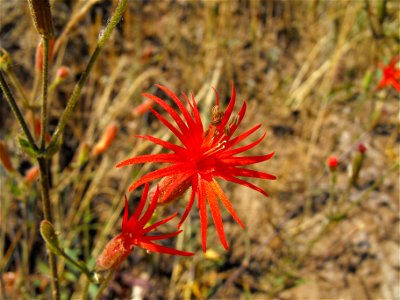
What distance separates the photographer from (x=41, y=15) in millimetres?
1254

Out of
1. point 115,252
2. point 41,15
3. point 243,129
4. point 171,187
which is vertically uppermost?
point 243,129

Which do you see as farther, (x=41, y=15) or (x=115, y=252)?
(x=115, y=252)

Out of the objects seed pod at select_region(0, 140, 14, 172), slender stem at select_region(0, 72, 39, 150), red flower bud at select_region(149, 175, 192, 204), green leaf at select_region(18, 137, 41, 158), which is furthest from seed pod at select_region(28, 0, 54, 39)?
seed pod at select_region(0, 140, 14, 172)

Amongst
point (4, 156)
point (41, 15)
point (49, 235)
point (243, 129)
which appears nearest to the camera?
point (41, 15)

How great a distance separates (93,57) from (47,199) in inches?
19.6

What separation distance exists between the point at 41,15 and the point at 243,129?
2.41 m

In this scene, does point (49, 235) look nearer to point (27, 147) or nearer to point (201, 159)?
point (27, 147)

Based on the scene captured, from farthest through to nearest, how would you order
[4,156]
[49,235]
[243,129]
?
[243,129] < [4,156] < [49,235]

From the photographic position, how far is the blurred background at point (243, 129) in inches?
111

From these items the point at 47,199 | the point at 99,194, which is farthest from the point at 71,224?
the point at 47,199

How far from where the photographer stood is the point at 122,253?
1.41 m

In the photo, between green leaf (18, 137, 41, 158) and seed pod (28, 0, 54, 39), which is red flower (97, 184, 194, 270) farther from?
seed pod (28, 0, 54, 39)

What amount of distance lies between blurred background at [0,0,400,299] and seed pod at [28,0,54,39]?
4.23 feet

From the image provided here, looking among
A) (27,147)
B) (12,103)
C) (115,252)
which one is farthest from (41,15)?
(115,252)
